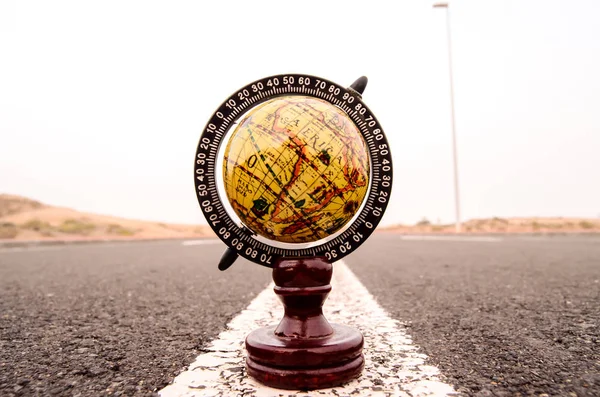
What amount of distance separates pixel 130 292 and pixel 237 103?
2.96m

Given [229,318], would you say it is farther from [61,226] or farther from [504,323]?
[61,226]

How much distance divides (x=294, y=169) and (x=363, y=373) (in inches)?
34.0

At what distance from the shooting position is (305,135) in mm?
1710

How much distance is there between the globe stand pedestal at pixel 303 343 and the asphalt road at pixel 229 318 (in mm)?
395

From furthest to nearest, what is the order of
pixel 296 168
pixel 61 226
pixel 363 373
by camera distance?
pixel 61 226
pixel 363 373
pixel 296 168

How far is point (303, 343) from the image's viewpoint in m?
1.72

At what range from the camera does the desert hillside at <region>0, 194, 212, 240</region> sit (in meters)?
21.7

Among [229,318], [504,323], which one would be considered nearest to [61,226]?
[229,318]

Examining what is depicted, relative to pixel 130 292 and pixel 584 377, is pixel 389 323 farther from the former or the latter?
pixel 130 292

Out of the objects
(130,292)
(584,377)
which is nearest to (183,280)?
→ (130,292)

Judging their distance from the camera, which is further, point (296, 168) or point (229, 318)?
point (229, 318)

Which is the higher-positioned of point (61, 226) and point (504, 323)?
point (61, 226)

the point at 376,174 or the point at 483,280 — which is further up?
the point at 376,174

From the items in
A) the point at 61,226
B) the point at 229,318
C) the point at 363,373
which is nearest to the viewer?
the point at 363,373
